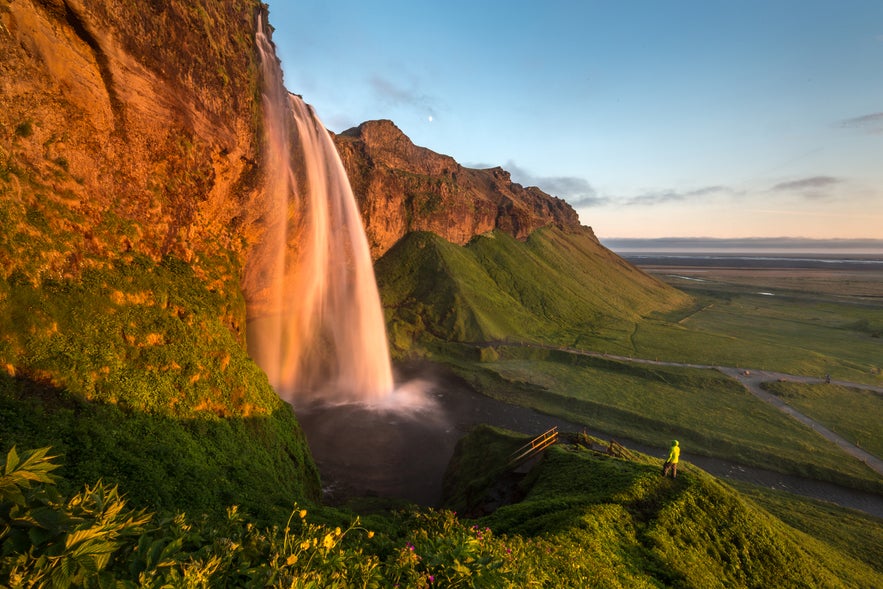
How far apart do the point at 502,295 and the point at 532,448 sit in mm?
52373

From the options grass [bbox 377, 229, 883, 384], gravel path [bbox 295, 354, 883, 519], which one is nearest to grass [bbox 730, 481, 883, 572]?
gravel path [bbox 295, 354, 883, 519]

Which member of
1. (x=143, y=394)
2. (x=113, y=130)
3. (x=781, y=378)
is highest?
(x=113, y=130)

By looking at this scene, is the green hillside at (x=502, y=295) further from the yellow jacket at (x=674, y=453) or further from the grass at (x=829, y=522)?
the yellow jacket at (x=674, y=453)

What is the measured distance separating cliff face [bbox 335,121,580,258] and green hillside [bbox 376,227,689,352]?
365 cm

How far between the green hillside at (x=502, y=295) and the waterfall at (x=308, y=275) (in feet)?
30.4

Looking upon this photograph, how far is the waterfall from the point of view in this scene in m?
33.1

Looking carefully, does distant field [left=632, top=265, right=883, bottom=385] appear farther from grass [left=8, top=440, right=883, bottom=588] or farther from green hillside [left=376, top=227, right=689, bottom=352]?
grass [left=8, top=440, right=883, bottom=588]

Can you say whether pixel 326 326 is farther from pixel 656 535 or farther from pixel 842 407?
pixel 842 407

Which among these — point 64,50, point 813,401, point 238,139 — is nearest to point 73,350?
point 64,50

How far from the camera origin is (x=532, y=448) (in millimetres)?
19734

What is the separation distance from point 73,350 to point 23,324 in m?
1.50

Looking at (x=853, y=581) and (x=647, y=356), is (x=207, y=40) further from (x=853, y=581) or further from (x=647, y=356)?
(x=647, y=356)

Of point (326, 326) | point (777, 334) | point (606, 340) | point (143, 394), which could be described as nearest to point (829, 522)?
point (143, 394)

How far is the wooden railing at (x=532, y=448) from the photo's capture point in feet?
63.0
